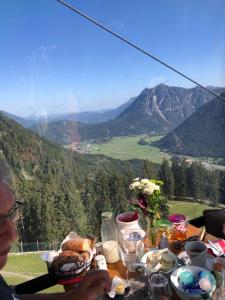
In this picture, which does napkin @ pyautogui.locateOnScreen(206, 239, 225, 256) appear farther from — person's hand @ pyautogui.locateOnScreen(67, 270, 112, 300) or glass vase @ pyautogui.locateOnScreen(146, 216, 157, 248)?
person's hand @ pyautogui.locateOnScreen(67, 270, 112, 300)

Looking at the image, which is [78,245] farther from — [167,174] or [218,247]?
[167,174]

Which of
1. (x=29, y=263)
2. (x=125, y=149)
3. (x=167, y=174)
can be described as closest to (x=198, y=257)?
(x=167, y=174)

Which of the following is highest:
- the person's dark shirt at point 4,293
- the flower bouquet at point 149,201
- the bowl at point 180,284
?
the flower bouquet at point 149,201

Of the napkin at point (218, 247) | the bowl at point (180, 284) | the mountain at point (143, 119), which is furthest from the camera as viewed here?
the mountain at point (143, 119)

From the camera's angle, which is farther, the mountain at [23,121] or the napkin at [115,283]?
the mountain at [23,121]

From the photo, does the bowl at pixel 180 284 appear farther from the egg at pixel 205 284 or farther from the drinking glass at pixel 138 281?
the drinking glass at pixel 138 281

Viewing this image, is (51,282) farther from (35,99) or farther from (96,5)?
(35,99)

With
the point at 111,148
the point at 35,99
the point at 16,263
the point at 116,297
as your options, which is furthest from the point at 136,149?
the point at 35,99

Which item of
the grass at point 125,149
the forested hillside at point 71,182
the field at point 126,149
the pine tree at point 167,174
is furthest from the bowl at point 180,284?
the grass at point 125,149
